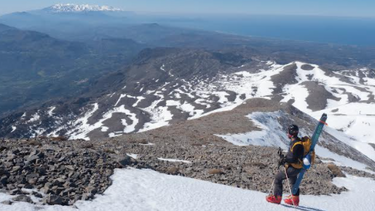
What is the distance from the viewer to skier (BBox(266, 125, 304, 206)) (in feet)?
38.6

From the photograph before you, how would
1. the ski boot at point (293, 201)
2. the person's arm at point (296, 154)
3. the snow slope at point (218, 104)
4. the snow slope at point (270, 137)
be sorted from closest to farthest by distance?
the person's arm at point (296, 154)
the ski boot at point (293, 201)
the snow slope at point (270, 137)
the snow slope at point (218, 104)

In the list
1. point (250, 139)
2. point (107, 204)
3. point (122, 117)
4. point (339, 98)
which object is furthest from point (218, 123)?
point (339, 98)

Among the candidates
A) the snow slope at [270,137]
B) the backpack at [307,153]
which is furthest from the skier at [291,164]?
the snow slope at [270,137]

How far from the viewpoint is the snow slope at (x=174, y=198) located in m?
10.2

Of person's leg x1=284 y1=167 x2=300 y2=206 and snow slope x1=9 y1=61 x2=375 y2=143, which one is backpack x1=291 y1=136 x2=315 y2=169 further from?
snow slope x1=9 y1=61 x2=375 y2=143

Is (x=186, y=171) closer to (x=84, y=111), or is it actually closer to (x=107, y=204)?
(x=107, y=204)

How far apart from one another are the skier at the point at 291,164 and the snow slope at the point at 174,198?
345 mm

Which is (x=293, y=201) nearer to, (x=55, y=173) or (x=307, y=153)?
(x=307, y=153)

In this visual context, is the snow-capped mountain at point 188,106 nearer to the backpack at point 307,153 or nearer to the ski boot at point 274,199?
the ski boot at point 274,199

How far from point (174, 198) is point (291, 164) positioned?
459cm

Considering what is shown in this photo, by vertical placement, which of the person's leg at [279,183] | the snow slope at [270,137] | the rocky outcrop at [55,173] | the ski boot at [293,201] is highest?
the rocky outcrop at [55,173]

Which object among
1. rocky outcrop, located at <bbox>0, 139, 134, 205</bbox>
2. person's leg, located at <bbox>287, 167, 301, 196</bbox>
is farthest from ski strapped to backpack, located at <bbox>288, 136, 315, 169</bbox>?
rocky outcrop, located at <bbox>0, 139, 134, 205</bbox>

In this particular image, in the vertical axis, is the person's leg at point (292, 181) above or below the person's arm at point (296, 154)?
below

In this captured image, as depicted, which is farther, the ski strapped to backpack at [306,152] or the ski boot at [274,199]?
the ski boot at [274,199]
